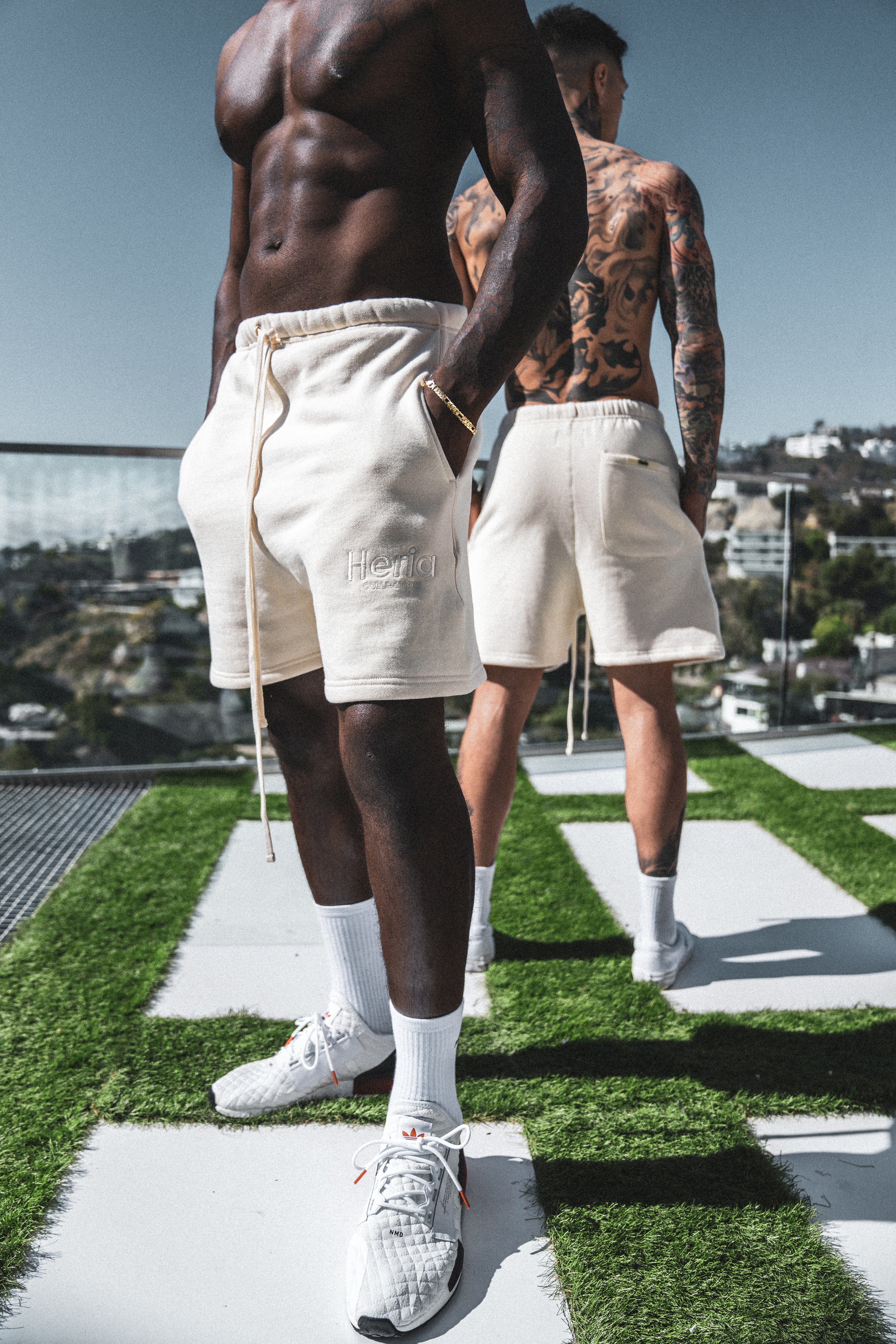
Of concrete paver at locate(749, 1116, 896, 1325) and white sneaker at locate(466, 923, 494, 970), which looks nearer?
concrete paver at locate(749, 1116, 896, 1325)

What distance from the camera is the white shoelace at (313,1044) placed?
1299 millimetres

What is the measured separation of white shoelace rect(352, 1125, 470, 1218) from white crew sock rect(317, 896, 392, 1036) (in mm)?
265

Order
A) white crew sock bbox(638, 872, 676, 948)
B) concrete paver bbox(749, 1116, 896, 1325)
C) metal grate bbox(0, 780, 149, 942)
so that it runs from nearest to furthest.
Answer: concrete paver bbox(749, 1116, 896, 1325) < white crew sock bbox(638, 872, 676, 948) < metal grate bbox(0, 780, 149, 942)

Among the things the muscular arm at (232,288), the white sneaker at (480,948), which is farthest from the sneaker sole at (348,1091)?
the muscular arm at (232,288)

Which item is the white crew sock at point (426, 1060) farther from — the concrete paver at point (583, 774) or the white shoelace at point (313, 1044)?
the concrete paver at point (583, 774)

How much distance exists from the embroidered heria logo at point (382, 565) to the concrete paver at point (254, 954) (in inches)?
34.4

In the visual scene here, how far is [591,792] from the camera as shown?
9.86ft

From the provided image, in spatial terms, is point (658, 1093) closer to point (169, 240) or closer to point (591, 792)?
point (591, 792)

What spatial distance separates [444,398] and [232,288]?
1.73 ft

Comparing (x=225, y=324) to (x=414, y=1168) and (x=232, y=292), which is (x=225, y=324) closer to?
(x=232, y=292)

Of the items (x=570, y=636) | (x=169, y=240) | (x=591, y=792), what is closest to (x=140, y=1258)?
(x=570, y=636)

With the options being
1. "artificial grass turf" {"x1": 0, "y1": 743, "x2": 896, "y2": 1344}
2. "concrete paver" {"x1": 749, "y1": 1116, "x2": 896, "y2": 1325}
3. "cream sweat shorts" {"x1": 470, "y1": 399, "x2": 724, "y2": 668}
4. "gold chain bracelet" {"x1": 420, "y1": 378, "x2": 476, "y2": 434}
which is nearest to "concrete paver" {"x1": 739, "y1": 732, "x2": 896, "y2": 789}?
"artificial grass turf" {"x1": 0, "y1": 743, "x2": 896, "y2": 1344}

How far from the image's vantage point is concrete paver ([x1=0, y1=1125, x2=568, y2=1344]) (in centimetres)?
92

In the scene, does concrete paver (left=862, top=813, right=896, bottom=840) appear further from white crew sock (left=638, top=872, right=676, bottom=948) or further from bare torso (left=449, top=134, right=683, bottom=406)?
bare torso (left=449, top=134, right=683, bottom=406)
